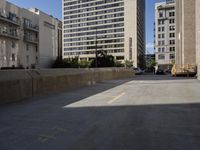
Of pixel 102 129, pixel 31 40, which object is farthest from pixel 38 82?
pixel 31 40

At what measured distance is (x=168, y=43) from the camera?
425 ft

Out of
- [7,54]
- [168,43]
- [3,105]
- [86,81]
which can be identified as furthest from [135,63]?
[3,105]

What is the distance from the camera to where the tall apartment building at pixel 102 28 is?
15550 cm

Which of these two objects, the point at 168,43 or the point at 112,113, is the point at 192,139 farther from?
the point at 168,43

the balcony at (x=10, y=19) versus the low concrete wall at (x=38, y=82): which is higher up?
the balcony at (x=10, y=19)

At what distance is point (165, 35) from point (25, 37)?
225 ft

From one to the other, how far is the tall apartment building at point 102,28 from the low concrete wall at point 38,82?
429 ft

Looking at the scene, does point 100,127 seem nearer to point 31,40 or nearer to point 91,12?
point 31,40

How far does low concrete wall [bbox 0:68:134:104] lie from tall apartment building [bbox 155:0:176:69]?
10953 centimetres

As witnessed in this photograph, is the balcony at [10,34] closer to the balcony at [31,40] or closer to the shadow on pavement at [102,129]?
the balcony at [31,40]

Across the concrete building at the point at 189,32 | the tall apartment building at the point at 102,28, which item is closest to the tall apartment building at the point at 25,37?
the concrete building at the point at 189,32

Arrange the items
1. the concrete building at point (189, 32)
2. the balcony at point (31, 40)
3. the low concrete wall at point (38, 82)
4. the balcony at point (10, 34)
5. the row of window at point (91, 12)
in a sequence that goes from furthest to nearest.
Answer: the row of window at point (91, 12)
the balcony at point (31, 40)
the balcony at point (10, 34)
the concrete building at point (189, 32)
the low concrete wall at point (38, 82)

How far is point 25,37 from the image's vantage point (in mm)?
83375

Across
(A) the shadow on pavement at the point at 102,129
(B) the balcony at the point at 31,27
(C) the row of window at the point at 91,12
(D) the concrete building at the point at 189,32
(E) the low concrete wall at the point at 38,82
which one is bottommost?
(A) the shadow on pavement at the point at 102,129
